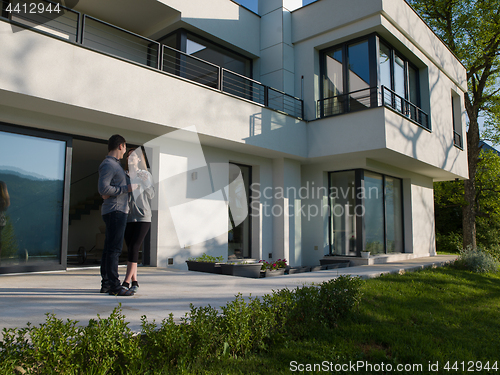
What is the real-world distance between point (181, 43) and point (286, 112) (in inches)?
131

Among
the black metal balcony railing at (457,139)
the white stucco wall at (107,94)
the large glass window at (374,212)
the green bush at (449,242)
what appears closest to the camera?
the white stucco wall at (107,94)

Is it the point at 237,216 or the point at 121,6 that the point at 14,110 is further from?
the point at 237,216

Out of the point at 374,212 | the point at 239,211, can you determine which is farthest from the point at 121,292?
the point at 374,212

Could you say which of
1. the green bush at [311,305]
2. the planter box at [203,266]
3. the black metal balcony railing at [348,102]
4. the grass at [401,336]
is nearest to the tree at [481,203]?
the black metal balcony railing at [348,102]

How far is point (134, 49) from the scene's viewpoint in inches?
358

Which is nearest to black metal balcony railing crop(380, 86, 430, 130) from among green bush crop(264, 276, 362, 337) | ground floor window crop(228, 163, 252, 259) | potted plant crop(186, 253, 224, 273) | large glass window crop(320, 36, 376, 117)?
large glass window crop(320, 36, 376, 117)

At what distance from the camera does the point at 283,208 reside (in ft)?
33.9

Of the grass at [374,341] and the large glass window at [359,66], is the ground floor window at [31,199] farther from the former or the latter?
the large glass window at [359,66]

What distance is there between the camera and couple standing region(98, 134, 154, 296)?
3902 millimetres

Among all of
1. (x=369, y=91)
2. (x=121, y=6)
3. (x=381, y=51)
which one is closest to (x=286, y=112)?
(x=369, y=91)

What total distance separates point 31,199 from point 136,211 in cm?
328

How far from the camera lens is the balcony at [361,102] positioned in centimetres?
A: 945

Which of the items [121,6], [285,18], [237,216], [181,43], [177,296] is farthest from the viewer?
[285,18]

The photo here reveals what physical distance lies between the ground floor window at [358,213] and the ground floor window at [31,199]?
7309 mm
